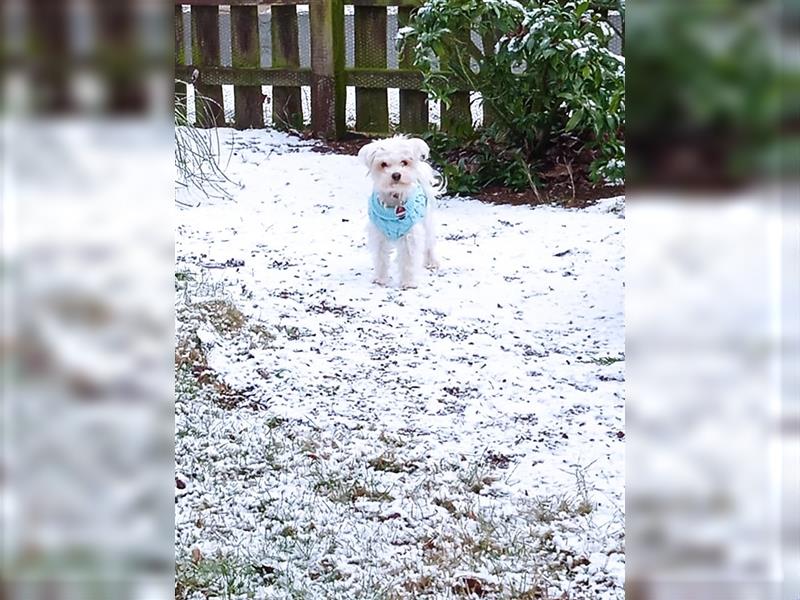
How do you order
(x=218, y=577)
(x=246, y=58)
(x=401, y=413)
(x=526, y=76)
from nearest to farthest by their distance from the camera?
(x=218, y=577), (x=401, y=413), (x=526, y=76), (x=246, y=58)

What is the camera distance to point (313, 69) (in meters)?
6.64

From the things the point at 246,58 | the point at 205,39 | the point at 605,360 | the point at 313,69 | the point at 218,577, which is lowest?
the point at 218,577

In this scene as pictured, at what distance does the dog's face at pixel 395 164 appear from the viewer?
412 centimetres

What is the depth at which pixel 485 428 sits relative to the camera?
2689 millimetres

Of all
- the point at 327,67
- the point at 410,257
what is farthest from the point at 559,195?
the point at 327,67

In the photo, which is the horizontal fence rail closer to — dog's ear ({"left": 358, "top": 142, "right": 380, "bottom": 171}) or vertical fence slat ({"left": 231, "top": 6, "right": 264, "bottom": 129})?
vertical fence slat ({"left": 231, "top": 6, "right": 264, "bottom": 129})

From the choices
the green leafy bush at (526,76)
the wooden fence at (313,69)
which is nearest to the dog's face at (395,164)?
the green leafy bush at (526,76)

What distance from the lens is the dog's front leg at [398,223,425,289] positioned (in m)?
4.04

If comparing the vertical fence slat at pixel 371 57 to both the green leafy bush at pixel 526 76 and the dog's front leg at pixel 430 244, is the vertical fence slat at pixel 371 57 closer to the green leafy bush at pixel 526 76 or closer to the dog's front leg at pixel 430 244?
the green leafy bush at pixel 526 76

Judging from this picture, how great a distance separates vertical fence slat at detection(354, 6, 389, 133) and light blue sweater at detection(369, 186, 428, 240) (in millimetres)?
2509

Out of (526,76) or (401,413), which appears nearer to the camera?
(401,413)

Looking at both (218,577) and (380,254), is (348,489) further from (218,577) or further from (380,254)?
(380,254)

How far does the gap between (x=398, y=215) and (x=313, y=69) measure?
9.58 feet

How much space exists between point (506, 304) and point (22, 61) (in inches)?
129
